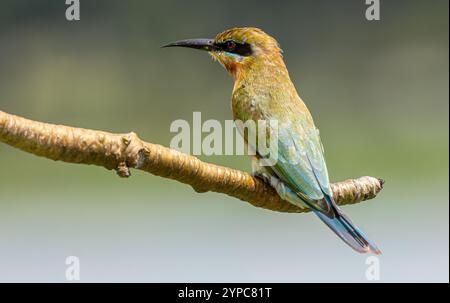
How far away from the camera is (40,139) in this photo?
1.04 metres

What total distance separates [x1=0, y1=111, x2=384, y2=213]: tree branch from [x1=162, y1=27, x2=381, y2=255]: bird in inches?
7.3

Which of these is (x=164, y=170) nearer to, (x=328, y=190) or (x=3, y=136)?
(x=3, y=136)

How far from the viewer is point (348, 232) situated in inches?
61.0

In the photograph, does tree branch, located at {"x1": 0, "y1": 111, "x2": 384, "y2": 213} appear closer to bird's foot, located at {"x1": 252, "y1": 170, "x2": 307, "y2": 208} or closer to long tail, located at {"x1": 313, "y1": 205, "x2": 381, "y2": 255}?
bird's foot, located at {"x1": 252, "y1": 170, "x2": 307, "y2": 208}

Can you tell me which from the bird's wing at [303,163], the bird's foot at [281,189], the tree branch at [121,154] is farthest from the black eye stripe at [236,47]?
the tree branch at [121,154]

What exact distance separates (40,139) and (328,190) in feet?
2.49

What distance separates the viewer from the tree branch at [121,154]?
104 centimetres

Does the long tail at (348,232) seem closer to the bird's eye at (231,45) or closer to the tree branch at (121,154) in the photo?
the tree branch at (121,154)

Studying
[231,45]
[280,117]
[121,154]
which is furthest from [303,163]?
[121,154]

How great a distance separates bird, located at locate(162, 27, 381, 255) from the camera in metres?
1.59

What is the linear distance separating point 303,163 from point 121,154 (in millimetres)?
680

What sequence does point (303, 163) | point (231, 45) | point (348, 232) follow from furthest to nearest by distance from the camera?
1. point (231, 45)
2. point (303, 163)
3. point (348, 232)

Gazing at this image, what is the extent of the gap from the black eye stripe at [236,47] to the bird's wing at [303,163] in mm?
241

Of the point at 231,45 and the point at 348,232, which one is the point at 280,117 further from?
the point at 348,232
